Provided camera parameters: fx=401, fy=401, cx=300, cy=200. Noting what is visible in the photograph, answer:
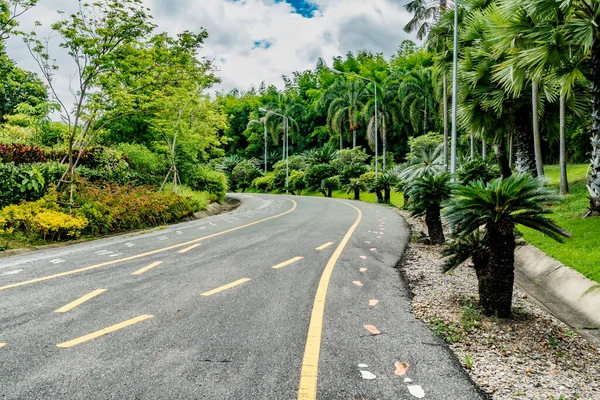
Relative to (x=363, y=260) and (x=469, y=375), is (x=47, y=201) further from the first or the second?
(x=469, y=375)

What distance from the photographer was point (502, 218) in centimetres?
453

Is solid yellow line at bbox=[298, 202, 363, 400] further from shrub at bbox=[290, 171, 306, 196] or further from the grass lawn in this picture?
shrub at bbox=[290, 171, 306, 196]

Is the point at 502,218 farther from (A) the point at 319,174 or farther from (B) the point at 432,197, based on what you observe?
(A) the point at 319,174

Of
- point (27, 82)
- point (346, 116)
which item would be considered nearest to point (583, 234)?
point (27, 82)

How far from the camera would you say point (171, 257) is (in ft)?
25.9

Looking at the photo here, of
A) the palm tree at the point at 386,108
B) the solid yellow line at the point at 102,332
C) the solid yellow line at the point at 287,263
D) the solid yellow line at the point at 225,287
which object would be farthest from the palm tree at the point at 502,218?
the palm tree at the point at 386,108

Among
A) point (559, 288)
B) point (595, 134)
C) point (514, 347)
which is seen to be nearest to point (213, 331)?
point (514, 347)

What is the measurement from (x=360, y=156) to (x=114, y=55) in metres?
34.9

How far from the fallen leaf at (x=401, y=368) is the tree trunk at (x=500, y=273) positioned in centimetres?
189

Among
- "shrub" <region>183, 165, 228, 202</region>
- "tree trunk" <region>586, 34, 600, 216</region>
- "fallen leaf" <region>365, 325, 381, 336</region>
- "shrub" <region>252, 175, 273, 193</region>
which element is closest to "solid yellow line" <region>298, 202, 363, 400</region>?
"fallen leaf" <region>365, 325, 381, 336</region>

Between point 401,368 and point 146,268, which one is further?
point 146,268

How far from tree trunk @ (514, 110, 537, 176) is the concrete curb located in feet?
31.9

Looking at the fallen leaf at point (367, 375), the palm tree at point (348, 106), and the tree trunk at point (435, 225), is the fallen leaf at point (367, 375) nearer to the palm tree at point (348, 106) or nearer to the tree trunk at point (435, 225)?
the tree trunk at point (435, 225)

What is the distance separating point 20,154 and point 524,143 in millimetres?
18980
